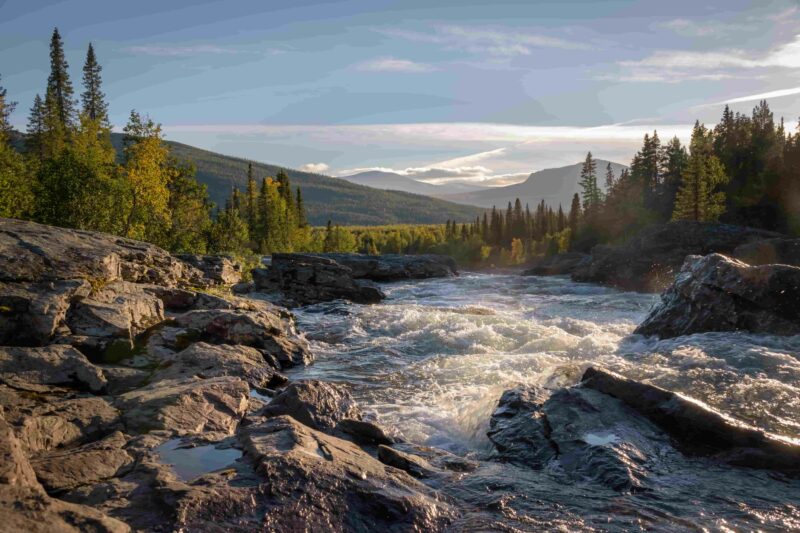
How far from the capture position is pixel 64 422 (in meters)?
8.32

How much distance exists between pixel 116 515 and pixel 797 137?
346 ft

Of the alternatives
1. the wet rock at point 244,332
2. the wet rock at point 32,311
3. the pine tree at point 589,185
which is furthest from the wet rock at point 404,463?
the pine tree at point 589,185

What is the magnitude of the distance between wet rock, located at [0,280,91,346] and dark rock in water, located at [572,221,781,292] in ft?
161

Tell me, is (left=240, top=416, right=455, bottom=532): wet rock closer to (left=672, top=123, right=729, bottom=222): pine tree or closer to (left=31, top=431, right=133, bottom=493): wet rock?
(left=31, top=431, right=133, bottom=493): wet rock

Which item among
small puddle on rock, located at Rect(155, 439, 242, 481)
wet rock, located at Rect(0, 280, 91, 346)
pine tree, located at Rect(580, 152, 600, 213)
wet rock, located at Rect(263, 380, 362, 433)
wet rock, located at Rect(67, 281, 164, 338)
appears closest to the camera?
small puddle on rock, located at Rect(155, 439, 242, 481)

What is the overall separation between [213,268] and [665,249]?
46.3 meters

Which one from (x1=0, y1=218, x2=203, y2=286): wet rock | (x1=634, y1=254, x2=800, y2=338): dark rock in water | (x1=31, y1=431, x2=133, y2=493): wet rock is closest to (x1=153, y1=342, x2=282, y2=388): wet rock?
(x1=0, y1=218, x2=203, y2=286): wet rock

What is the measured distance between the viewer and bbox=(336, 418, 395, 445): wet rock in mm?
9023

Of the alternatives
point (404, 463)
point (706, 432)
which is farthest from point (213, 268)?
point (706, 432)

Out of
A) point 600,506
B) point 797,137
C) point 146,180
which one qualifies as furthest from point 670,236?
point 600,506

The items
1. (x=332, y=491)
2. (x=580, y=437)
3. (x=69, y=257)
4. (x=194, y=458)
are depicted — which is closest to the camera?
(x=332, y=491)

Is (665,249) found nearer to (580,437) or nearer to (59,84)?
(580,437)

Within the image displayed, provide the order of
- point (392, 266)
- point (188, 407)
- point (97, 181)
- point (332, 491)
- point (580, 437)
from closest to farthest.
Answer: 1. point (332, 491)
2. point (580, 437)
3. point (188, 407)
4. point (97, 181)
5. point (392, 266)

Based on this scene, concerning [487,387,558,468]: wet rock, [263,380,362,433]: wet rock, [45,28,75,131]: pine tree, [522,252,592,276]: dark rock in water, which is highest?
[45,28,75,131]: pine tree
